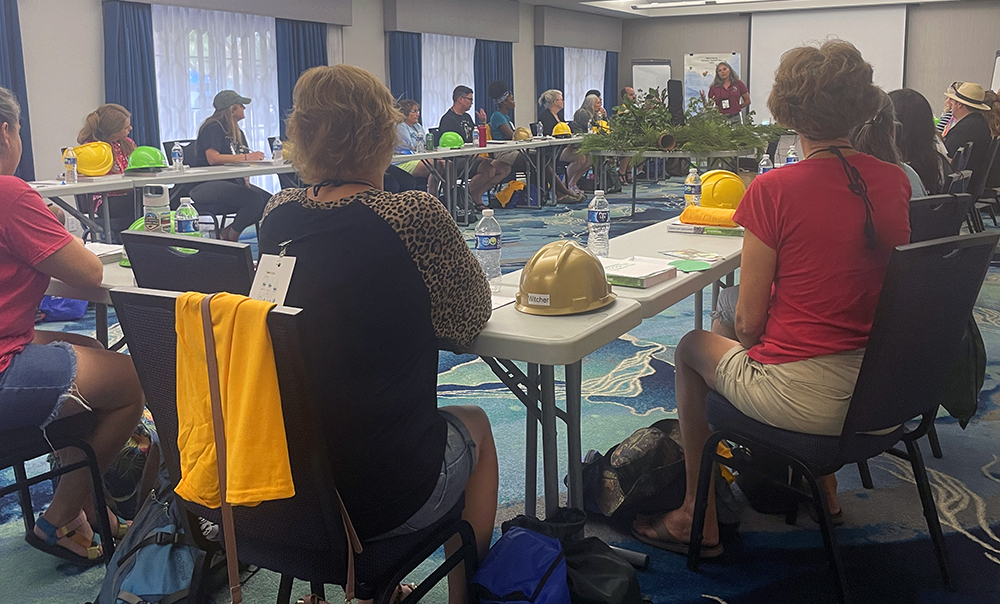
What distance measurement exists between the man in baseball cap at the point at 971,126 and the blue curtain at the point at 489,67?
22.6 feet

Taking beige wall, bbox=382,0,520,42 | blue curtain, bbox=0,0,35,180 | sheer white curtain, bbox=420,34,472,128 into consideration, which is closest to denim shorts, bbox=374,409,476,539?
blue curtain, bbox=0,0,35,180

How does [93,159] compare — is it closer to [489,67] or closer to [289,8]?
[289,8]

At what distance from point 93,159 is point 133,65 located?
9.02 ft

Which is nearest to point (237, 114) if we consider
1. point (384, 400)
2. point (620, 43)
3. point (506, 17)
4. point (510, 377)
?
point (510, 377)

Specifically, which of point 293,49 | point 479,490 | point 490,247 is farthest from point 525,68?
point 479,490

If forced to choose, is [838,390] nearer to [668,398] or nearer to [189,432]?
[189,432]

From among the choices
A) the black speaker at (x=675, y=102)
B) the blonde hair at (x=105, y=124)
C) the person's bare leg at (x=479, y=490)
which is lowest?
the person's bare leg at (x=479, y=490)

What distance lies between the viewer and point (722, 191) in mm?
2963

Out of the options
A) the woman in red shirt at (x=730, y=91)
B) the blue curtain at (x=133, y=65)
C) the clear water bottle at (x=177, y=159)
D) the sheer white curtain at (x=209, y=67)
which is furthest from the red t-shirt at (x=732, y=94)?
the clear water bottle at (x=177, y=159)

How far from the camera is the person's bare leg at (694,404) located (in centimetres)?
203

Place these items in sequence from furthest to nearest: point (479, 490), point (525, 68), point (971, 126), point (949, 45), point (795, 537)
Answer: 1. point (949, 45)
2. point (525, 68)
3. point (971, 126)
4. point (795, 537)
5. point (479, 490)

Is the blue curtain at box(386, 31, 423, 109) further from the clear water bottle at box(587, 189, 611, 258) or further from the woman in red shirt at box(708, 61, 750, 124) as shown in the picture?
the clear water bottle at box(587, 189, 611, 258)

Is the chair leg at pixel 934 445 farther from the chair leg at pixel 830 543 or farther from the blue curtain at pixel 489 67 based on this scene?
the blue curtain at pixel 489 67

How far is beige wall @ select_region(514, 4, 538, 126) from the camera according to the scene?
1336cm
